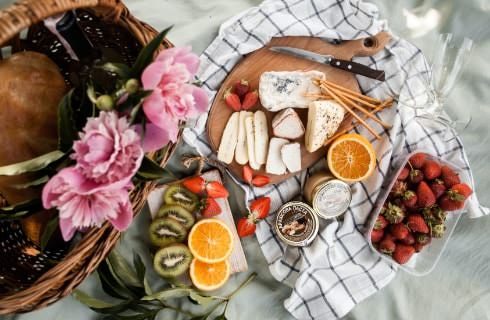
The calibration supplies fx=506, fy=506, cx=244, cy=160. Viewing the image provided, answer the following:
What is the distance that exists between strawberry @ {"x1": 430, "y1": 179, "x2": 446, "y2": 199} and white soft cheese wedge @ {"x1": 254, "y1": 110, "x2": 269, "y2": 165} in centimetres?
42

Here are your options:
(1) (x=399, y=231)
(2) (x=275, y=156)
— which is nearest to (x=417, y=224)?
(1) (x=399, y=231)

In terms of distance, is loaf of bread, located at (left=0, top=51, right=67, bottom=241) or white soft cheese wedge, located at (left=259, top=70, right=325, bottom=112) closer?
loaf of bread, located at (left=0, top=51, right=67, bottom=241)

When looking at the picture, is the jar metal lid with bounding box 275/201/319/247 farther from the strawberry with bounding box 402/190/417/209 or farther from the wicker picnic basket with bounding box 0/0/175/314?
the wicker picnic basket with bounding box 0/0/175/314

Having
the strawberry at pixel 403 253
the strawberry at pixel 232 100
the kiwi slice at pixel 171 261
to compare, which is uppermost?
the strawberry at pixel 232 100

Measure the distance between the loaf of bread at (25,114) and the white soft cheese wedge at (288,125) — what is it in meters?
0.52

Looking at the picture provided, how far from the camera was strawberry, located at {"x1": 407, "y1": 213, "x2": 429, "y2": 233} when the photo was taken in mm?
1230

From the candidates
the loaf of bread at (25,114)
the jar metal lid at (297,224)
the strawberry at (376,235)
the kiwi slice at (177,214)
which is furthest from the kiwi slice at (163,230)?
the strawberry at (376,235)

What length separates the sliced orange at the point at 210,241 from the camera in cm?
121

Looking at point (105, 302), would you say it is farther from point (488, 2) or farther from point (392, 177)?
point (488, 2)

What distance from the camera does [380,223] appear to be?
126 cm

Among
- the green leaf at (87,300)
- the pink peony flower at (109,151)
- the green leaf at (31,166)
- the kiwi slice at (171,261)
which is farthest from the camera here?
the kiwi slice at (171,261)

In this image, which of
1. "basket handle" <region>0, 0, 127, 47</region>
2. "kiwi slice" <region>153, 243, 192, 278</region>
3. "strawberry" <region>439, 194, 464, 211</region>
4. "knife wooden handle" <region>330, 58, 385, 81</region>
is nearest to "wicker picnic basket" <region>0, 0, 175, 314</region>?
"basket handle" <region>0, 0, 127, 47</region>

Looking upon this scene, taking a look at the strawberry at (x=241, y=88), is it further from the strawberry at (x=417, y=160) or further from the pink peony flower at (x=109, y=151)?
the pink peony flower at (x=109, y=151)

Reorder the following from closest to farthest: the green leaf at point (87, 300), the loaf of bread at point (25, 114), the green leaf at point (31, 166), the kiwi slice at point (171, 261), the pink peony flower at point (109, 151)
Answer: the pink peony flower at point (109, 151), the green leaf at point (31, 166), the loaf of bread at point (25, 114), the green leaf at point (87, 300), the kiwi slice at point (171, 261)
